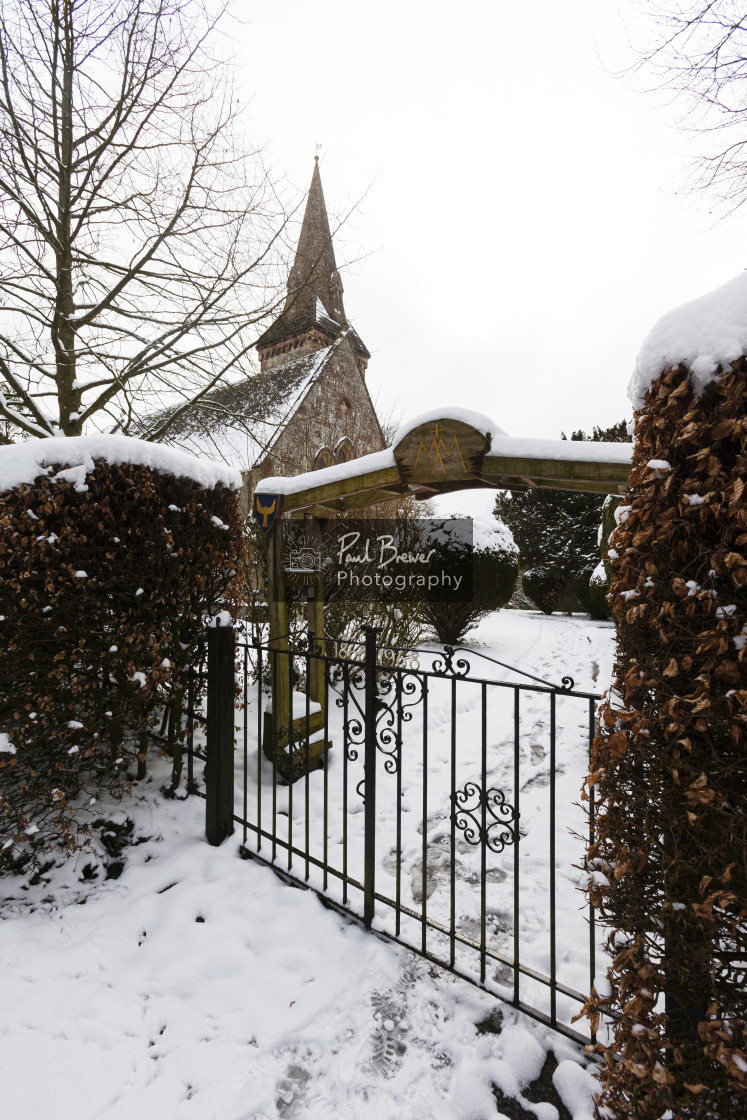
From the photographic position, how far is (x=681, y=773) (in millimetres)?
1312

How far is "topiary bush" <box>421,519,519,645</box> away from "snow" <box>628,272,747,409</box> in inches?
269

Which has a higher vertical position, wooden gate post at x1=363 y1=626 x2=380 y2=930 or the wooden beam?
the wooden beam

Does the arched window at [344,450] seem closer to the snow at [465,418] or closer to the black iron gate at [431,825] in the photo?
the black iron gate at [431,825]

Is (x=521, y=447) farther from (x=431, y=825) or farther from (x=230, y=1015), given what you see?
(x=230, y=1015)

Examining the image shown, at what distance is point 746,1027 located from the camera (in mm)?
1183

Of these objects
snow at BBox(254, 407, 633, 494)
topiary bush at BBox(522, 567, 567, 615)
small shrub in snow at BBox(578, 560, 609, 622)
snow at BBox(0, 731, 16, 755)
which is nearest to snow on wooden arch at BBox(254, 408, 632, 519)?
snow at BBox(254, 407, 633, 494)

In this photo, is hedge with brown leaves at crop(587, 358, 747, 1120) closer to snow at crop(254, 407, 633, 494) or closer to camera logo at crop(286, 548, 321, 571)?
snow at crop(254, 407, 633, 494)

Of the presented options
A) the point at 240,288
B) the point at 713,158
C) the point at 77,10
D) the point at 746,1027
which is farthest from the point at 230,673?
the point at 77,10

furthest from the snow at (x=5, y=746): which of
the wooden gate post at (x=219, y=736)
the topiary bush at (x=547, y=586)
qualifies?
the topiary bush at (x=547, y=586)

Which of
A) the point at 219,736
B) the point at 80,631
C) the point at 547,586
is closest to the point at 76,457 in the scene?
the point at 80,631

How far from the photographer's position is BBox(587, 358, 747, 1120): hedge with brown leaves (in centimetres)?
121

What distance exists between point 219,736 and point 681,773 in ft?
8.27

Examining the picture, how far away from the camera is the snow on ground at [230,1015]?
5.65 ft

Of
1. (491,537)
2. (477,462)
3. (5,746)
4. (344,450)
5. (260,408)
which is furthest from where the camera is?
(344,450)
